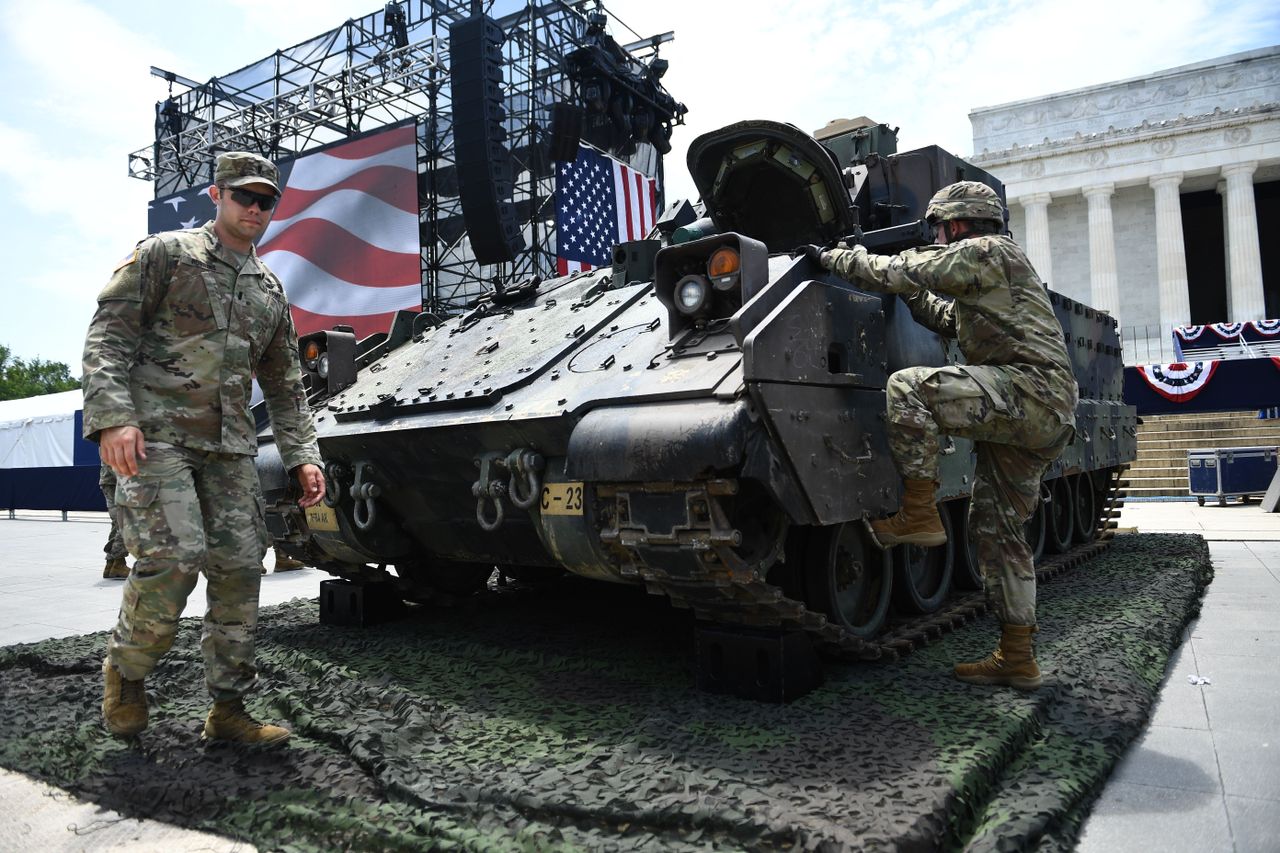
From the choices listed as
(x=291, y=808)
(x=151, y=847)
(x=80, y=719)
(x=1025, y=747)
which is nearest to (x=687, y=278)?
(x=1025, y=747)

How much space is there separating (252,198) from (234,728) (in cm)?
190

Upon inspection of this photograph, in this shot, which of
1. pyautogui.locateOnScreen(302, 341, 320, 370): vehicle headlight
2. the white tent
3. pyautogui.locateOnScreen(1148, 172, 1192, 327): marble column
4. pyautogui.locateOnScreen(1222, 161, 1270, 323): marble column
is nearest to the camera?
pyautogui.locateOnScreen(302, 341, 320, 370): vehicle headlight

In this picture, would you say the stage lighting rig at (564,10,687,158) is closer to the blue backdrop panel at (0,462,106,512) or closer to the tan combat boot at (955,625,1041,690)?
the blue backdrop panel at (0,462,106,512)

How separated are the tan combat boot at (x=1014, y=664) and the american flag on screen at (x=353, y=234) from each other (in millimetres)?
12134

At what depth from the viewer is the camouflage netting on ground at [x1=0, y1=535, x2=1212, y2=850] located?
268 centimetres

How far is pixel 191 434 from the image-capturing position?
3340mm

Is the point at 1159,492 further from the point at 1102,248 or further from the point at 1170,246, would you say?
the point at 1170,246

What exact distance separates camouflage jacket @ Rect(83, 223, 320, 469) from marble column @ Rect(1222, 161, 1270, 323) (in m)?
38.4

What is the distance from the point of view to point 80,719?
3.82 meters

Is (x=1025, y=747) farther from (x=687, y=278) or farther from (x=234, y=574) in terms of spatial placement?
(x=234, y=574)

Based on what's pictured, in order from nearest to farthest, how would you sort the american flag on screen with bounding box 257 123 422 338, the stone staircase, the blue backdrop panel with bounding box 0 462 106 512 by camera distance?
1. the american flag on screen with bounding box 257 123 422 338
2. the stone staircase
3. the blue backdrop panel with bounding box 0 462 106 512

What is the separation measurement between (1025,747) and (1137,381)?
1774 centimetres

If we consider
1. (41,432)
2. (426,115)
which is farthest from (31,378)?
(426,115)

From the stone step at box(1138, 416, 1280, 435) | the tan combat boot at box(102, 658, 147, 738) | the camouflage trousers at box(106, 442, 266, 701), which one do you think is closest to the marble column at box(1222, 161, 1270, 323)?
the stone step at box(1138, 416, 1280, 435)
